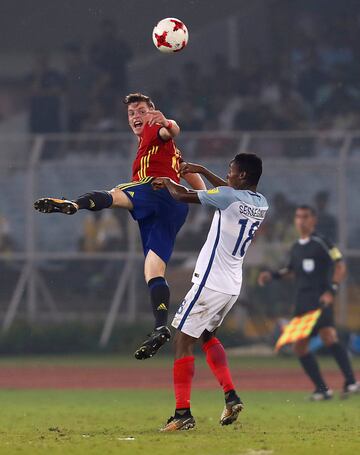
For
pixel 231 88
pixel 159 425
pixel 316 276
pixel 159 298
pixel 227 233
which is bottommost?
pixel 159 425

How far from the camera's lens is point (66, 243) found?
21.5 m

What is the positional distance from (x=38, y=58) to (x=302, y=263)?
483 inches

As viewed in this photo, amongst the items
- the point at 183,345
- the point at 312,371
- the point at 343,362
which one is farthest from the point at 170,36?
the point at 343,362

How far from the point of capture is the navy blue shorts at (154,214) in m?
10.6

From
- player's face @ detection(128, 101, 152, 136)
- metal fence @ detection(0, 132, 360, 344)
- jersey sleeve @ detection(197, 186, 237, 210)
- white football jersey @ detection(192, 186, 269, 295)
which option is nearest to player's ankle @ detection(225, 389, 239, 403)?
white football jersey @ detection(192, 186, 269, 295)

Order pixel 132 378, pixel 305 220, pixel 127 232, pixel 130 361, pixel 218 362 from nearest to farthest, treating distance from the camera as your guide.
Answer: pixel 218 362, pixel 305 220, pixel 132 378, pixel 130 361, pixel 127 232

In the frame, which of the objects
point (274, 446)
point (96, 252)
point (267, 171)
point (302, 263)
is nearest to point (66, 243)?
point (96, 252)

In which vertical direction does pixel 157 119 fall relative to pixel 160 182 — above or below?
above

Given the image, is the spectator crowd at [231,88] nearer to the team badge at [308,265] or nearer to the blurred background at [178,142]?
the blurred background at [178,142]

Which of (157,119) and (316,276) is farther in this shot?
(316,276)

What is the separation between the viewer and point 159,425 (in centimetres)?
1100

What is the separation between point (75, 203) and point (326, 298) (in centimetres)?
536

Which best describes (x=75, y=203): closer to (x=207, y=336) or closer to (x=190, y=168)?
(x=190, y=168)

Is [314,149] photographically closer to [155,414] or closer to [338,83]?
[338,83]
